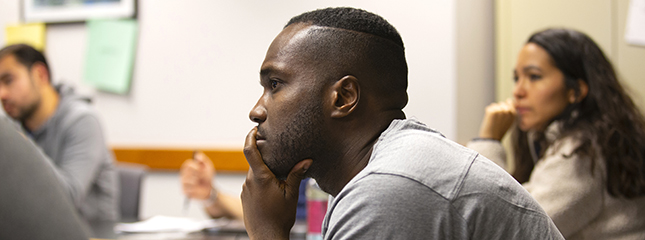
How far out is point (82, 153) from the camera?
2355 mm

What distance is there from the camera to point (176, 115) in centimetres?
312

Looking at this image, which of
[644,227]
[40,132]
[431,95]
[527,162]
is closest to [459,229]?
[644,227]

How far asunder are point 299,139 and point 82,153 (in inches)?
73.4

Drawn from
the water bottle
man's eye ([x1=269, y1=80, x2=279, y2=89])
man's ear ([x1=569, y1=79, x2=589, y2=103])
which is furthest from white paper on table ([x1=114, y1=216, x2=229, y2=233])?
man's ear ([x1=569, y1=79, x2=589, y2=103])

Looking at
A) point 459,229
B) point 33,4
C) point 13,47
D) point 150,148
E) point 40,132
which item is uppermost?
point 33,4

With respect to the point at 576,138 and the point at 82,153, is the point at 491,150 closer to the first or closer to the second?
the point at 576,138

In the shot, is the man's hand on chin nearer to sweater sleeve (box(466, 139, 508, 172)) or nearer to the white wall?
sweater sleeve (box(466, 139, 508, 172))

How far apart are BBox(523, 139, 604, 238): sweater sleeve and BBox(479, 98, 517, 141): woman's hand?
0.29 meters

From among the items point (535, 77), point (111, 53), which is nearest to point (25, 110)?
point (111, 53)

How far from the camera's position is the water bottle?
1592 mm

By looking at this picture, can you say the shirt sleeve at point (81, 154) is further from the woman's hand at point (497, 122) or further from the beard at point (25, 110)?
the woman's hand at point (497, 122)

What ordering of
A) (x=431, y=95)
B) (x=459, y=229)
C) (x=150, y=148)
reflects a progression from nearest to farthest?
(x=459, y=229) → (x=431, y=95) → (x=150, y=148)

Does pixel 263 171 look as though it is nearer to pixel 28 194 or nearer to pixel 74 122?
pixel 28 194

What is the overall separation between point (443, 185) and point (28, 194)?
575 mm
